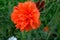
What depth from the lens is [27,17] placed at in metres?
0.86

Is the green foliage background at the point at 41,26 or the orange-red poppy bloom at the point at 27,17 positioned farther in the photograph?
the green foliage background at the point at 41,26

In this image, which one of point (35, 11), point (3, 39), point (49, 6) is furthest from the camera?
point (49, 6)

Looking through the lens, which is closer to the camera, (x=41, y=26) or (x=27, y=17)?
(x=27, y=17)

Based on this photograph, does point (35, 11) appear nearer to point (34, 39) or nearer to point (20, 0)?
point (34, 39)

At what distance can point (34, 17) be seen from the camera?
0.85 m

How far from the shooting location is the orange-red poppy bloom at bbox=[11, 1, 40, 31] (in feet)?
2.77

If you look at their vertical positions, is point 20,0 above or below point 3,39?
above

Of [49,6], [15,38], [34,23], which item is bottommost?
[34,23]

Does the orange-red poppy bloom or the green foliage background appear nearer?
the orange-red poppy bloom

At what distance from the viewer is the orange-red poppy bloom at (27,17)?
2.77ft

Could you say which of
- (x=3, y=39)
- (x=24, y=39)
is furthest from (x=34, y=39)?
(x=3, y=39)

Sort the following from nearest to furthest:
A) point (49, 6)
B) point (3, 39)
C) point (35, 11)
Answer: point (35, 11) → point (3, 39) → point (49, 6)

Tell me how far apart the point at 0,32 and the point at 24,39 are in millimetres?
216

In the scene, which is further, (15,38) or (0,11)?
(0,11)
